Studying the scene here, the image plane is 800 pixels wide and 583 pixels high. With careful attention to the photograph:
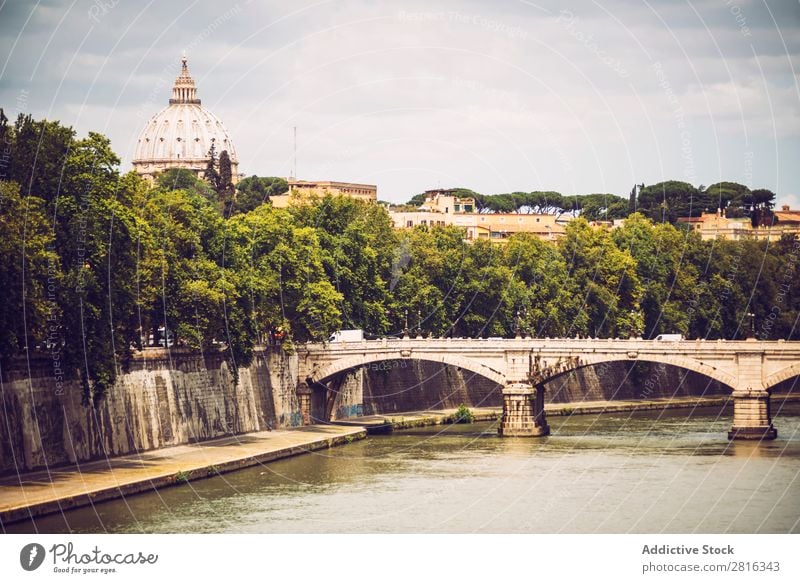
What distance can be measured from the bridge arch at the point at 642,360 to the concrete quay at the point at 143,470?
8.77 meters

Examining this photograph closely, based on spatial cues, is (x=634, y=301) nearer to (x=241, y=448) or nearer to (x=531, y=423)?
(x=531, y=423)

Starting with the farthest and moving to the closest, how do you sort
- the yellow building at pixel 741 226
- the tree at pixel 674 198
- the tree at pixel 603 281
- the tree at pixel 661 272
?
the tree at pixel 674 198 → the yellow building at pixel 741 226 → the tree at pixel 661 272 → the tree at pixel 603 281

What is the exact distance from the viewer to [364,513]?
55.6 metres

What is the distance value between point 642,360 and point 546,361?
12.8ft

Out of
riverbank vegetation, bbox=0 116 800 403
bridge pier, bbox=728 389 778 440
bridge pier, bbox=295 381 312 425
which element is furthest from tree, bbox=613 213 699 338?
bridge pier, bbox=728 389 778 440

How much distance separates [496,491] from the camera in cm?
5956

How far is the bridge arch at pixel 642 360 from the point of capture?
2960 inches

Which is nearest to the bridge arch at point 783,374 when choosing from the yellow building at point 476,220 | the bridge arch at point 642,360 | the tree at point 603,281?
the bridge arch at point 642,360

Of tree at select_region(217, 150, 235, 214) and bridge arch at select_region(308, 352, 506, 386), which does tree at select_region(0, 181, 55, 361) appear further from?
tree at select_region(217, 150, 235, 214)

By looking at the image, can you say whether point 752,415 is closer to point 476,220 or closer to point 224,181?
point 224,181

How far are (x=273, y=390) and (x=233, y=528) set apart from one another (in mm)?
25806

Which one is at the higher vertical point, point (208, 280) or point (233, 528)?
point (208, 280)

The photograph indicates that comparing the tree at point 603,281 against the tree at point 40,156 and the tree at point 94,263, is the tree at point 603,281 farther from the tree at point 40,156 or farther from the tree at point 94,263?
the tree at point 40,156
